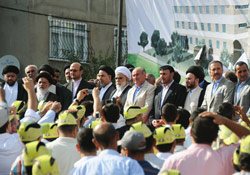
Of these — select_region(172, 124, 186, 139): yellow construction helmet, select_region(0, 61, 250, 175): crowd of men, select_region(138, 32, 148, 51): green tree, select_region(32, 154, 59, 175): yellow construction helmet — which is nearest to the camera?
select_region(32, 154, 59, 175): yellow construction helmet

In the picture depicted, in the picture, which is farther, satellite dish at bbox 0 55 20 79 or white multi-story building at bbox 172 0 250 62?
satellite dish at bbox 0 55 20 79

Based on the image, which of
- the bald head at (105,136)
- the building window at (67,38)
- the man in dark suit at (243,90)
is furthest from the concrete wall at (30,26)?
the bald head at (105,136)

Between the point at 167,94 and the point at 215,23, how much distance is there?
330 cm

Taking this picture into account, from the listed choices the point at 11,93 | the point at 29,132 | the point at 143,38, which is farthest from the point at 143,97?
the point at 29,132

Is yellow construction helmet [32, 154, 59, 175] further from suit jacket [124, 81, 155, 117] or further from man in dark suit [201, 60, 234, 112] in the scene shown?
suit jacket [124, 81, 155, 117]

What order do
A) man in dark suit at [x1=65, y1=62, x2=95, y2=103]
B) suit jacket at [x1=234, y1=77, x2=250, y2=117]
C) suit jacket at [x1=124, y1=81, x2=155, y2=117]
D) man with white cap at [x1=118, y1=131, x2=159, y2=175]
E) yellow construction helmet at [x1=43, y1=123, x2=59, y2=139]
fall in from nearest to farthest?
man with white cap at [x1=118, y1=131, x2=159, y2=175] → yellow construction helmet at [x1=43, y1=123, x2=59, y2=139] → suit jacket at [x1=234, y1=77, x2=250, y2=117] → suit jacket at [x1=124, y1=81, x2=155, y2=117] → man in dark suit at [x1=65, y1=62, x2=95, y2=103]

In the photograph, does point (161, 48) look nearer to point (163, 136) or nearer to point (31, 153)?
point (163, 136)

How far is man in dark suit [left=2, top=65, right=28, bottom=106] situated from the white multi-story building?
154 inches

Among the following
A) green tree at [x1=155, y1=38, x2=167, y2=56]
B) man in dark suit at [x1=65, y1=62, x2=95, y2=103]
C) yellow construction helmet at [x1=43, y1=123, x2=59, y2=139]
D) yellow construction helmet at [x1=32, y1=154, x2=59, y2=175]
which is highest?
green tree at [x1=155, y1=38, x2=167, y2=56]

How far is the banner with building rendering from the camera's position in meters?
12.8

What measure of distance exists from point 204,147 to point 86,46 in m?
19.8

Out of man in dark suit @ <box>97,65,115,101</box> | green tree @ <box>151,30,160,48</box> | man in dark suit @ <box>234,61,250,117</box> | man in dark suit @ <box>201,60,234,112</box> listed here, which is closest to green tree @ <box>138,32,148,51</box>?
green tree @ <box>151,30,160,48</box>

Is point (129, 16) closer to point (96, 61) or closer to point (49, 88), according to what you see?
point (49, 88)

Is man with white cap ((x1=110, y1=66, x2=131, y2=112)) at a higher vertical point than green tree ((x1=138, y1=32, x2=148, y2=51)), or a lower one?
lower
